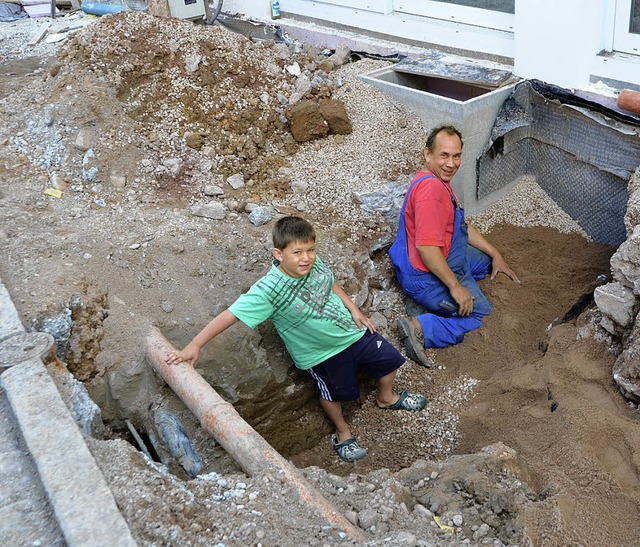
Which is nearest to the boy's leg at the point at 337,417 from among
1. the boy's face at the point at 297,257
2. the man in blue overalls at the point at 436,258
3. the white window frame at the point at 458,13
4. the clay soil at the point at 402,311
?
the clay soil at the point at 402,311

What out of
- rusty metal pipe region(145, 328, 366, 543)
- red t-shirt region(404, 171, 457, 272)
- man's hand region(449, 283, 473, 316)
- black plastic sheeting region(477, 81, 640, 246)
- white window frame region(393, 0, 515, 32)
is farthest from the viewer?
white window frame region(393, 0, 515, 32)

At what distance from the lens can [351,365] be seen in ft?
13.7

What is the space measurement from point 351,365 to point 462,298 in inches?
39.7

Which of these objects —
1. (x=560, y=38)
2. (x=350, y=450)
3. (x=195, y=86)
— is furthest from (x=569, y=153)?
(x=195, y=86)

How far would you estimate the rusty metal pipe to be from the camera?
2766 mm

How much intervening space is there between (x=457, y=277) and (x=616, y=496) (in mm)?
2099

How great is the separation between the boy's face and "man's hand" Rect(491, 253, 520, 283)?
186 centimetres

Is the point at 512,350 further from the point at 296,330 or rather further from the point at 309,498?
the point at 309,498

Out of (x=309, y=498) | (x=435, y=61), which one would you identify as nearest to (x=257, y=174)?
(x=435, y=61)

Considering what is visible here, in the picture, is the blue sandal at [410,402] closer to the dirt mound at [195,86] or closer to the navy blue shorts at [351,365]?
the navy blue shorts at [351,365]

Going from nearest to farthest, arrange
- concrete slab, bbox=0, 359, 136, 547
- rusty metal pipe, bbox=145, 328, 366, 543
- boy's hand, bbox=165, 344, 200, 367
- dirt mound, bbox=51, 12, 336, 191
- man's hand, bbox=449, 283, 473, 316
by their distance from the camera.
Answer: concrete slab, bbox=0, 359, 136, 547 < rusty metal pipe, bbox=145, 328, 366, 543 < boy's hand, bbox=165, 344, 200, 367 < man's hand, bbox=449, 283, 473, 316 < dirt mound, bbox=51, 12, 336, 191

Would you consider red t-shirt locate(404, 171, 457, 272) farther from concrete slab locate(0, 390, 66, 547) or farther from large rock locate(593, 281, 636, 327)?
concrete slab locate(0, 390, 66, 547)

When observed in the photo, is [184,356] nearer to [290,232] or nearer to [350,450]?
[290,232]

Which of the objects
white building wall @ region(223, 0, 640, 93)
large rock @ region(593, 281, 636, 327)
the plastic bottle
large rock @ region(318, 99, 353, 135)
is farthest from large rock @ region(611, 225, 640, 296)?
the plastic bottle
